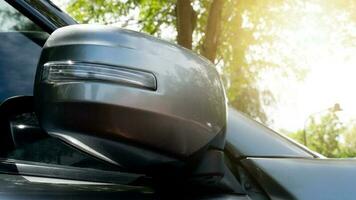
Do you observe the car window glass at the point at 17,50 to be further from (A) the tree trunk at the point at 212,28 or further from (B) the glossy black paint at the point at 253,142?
(A) the tree trunk at the point at 212,28

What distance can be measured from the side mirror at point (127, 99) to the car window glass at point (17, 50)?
0.42 meters

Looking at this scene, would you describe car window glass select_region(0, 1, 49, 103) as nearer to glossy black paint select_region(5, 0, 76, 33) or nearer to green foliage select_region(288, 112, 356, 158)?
glossy black paint select_region(5, 0, 76, 33)

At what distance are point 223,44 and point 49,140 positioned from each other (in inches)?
603

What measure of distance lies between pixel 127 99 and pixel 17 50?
62 centimetres

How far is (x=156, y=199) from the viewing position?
1.16 metres

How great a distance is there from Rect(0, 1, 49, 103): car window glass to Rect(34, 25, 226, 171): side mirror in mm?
421

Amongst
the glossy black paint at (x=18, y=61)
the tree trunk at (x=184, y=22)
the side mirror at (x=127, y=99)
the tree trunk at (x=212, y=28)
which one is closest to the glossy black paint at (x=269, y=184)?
the side mirror at (x=127, y=99)

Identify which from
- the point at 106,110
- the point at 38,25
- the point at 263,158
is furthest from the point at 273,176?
the point at 38,25

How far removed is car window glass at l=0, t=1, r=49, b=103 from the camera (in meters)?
1.47

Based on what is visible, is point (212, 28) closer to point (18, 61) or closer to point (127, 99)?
point (18, 61)

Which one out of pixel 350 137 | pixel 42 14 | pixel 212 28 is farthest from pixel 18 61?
pixel 350 137

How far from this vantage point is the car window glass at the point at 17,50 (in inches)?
57.8

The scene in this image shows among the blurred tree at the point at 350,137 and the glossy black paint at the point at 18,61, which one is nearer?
the glossy black paint at the point at 18,61

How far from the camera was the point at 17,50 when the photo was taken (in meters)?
1.52
